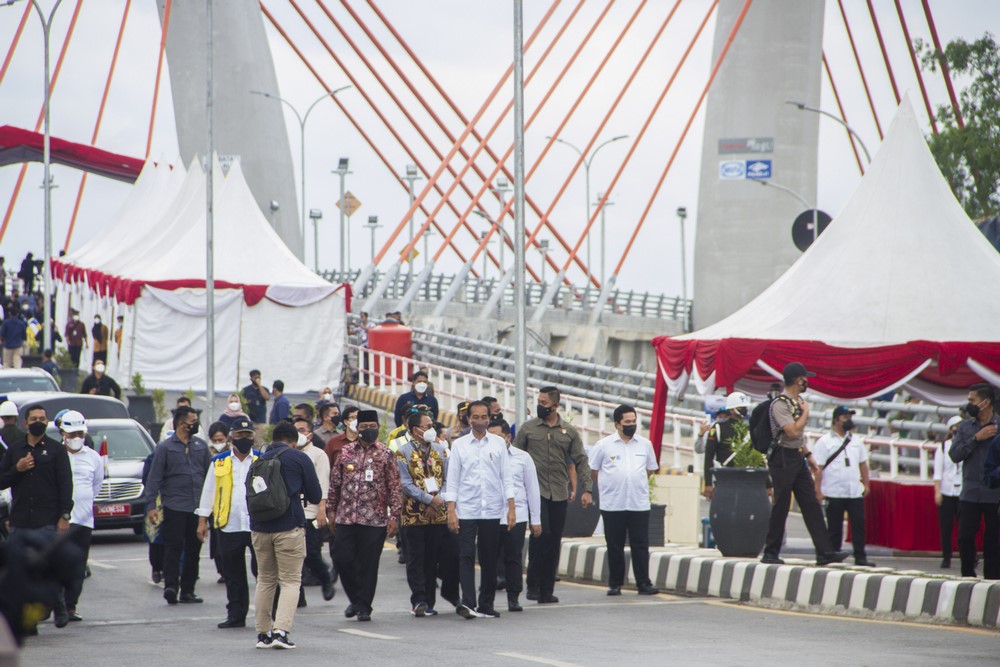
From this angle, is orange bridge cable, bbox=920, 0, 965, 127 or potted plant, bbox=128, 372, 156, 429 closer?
potted plant, bbox=128, 372, 156, 429

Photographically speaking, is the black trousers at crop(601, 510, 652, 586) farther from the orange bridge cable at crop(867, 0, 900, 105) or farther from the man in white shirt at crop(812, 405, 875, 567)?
the orange bridge cable at crop(867, 0, 900, 105)

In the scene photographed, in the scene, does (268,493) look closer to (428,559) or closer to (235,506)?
(235,506)

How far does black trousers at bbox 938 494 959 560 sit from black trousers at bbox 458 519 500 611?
5.13 meters

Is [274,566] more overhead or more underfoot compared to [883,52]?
more underfoot

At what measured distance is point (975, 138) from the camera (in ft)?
133

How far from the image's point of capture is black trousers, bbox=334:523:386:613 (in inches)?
506

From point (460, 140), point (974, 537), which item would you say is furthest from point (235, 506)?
point (460, 140)

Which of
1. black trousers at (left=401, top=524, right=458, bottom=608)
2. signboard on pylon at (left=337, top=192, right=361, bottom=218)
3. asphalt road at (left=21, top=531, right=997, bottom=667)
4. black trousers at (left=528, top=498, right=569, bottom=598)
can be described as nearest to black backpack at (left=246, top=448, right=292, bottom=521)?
asphalt road at (left=21, top=531, right=997, bottom=667)

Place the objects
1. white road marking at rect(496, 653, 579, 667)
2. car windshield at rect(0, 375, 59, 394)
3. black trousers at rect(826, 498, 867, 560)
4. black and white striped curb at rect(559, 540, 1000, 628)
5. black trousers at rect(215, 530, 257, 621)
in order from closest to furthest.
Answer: white road marking at rect(496, 653, 579, 667)
black and white striped curb at rect(559, 540, 1000, 628)
black trousers at rect(215, 530, 257, 621)
black trousers at rect(826, 498, 867, 560)
car windshield at rect(0, 375, 59, 394)

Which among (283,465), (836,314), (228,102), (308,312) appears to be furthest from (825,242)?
(228,102)

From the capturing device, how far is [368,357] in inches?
1457

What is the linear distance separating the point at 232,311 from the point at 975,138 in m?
19.0

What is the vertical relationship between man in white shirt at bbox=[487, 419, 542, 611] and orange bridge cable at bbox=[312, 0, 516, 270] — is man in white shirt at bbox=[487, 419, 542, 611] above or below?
below

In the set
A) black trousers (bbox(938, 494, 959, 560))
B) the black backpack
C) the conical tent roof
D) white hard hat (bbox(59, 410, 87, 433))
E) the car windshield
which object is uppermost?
the conical tent roof
